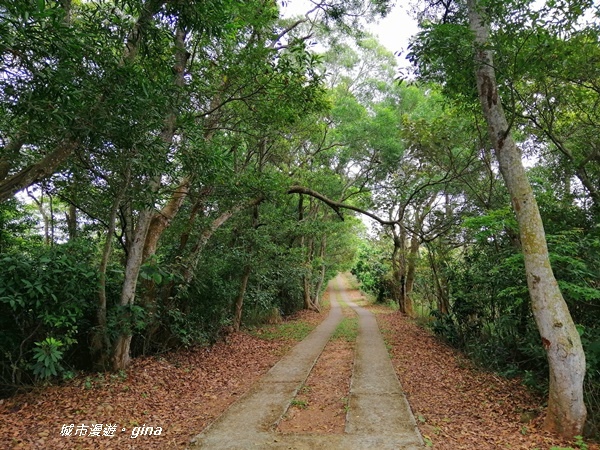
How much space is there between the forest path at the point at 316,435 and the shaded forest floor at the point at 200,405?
0.22 meters

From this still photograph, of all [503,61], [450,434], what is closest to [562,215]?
[503,61]

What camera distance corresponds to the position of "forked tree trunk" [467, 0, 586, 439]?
4234mm

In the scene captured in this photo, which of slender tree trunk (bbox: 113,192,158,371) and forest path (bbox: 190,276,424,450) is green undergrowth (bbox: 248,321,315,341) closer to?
forest path (bbox: 190,276,424,450)

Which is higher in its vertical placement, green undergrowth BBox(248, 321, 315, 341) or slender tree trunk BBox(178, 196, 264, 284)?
slender tree trunk BBox(178, 196, 264, 284)

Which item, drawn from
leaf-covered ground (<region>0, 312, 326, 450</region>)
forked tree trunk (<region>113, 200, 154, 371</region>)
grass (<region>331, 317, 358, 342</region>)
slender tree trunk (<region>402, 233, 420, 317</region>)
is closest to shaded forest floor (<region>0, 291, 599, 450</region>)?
leaf-covered ground (<region>0, 312, 326, 450</region>)

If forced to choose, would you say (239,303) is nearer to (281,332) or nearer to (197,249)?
(281,332)

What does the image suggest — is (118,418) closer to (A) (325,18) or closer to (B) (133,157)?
(B) (133,157)

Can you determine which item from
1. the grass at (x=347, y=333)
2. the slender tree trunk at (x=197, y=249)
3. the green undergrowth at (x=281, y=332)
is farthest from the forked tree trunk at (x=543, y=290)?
the green undergrowth at (x=281, y=332)

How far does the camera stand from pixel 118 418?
4.69 metres

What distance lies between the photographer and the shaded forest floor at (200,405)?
4160mm

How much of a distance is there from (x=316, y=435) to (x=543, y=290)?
11.3 ft

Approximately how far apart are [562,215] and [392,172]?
25.2 ft

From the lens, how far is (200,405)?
5461mm

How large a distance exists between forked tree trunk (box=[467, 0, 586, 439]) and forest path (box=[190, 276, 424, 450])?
72.9 inches
